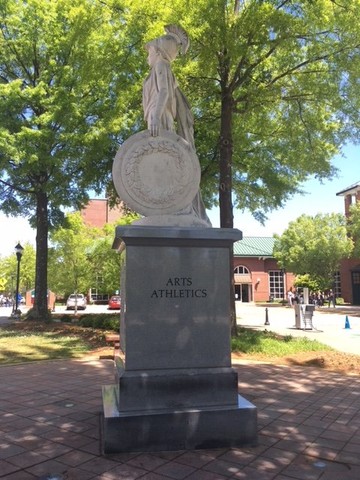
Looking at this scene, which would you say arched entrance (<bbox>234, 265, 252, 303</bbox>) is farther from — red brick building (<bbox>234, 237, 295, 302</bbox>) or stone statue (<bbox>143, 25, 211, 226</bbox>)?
stone statue (<bbox>143, 25, 211, 226</bbox>)

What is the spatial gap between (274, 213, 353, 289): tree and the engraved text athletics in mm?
41057

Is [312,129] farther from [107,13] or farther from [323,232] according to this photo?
[323,232]

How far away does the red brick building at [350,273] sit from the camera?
47.8 meters

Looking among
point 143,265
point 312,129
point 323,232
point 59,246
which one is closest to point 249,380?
point 143,265

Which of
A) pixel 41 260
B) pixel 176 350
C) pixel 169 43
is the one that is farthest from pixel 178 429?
pixel 41 260

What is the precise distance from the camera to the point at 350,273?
159 ft

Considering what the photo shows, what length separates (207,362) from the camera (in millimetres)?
4664

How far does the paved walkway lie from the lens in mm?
3768

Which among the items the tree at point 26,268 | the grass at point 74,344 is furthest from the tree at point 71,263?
the tree at point 26,268

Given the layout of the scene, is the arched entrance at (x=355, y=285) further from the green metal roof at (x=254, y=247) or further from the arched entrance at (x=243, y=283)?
the arched entrance at (x=243, y=283)

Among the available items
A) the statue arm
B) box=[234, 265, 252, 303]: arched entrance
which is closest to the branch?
the statue arm

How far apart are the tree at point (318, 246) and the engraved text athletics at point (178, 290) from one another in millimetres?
41057

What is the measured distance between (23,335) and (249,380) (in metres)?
10.4

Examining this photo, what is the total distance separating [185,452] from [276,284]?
2363 inches
